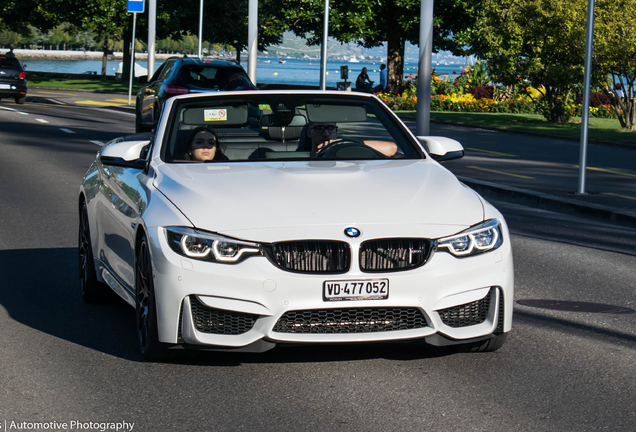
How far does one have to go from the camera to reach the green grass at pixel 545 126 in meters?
23.8

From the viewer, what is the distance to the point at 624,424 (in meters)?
4.50

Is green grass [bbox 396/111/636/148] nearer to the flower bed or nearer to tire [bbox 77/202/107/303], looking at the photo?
the flower bed

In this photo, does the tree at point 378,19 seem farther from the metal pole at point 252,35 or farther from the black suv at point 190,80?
the black suv at point 190,80

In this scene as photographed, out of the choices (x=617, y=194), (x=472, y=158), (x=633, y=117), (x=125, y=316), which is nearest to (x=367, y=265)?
(x=125, y=316)

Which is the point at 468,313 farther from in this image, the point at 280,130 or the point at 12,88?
the point at 12,88

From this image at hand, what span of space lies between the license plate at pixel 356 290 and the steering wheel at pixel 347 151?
5.41ft

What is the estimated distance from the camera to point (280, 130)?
715cm

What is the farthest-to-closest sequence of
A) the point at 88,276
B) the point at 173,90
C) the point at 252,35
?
the point at 252,35 → the point at 173,90 → the point at 88,276

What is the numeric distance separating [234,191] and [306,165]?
2.78 feet

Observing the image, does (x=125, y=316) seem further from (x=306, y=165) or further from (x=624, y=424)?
(x=624, y=424)

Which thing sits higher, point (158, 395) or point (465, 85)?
point (465, 85)

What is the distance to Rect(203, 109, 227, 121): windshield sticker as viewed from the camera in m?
6.73

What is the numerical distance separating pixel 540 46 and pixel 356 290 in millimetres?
26125

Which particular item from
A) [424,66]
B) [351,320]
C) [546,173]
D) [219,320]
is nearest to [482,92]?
[424,66]
